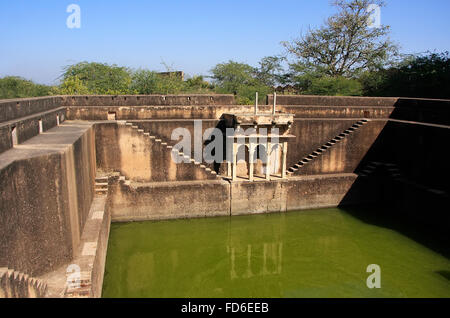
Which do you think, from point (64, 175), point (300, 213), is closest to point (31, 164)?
point (64, 175)

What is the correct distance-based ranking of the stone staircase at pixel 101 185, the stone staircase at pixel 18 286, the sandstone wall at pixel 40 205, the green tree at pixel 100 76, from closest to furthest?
the stone staircase at pixel 18 286 < the sandstone wall at pixel 40 205 < the stone staircase at pixel 101 185 < the green tree at pixel 100 76

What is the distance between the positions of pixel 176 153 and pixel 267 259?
11.3 ft

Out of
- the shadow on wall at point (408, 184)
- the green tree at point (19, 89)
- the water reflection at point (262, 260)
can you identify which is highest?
the green tree at point (19, 89)

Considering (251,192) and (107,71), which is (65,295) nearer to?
(251,192)

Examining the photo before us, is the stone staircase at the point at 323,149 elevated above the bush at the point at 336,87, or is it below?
below

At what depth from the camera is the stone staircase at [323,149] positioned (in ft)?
32.5

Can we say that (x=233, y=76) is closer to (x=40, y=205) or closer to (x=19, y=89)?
(x=19, y=89)

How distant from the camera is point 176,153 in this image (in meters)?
8.98

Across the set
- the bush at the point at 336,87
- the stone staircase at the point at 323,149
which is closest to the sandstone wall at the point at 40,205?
the stone staircase at the point at 323,149

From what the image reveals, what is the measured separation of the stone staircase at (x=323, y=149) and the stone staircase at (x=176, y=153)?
7.49 ft

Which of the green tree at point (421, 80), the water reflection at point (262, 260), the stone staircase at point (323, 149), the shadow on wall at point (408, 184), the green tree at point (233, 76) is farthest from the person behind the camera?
the green tree at point (233, 76)

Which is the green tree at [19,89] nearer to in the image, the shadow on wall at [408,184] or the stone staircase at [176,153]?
the stone staircase at [176,153]

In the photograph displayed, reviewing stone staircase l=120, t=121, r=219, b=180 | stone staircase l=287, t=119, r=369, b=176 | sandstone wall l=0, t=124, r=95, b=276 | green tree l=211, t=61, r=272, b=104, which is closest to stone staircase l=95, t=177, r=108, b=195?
stone staircase l=120, t=121, r=219, b=180

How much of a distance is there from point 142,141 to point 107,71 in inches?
539
